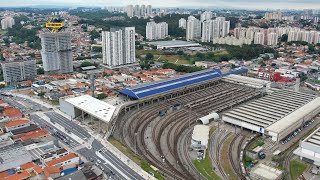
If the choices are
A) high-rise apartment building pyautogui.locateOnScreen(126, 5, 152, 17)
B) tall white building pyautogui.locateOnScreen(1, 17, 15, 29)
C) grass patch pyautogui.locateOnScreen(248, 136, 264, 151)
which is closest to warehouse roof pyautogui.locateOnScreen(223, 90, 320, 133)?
grass patch pyautogui.locateOnScreen(248, 136, 264, 151)

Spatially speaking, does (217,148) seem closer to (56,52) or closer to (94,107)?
(94,107)

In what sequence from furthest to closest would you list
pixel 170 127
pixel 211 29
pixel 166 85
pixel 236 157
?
1. pixel 211 29
2. pixel 166 85
3. pixel 170 127
4. pixel 236 157

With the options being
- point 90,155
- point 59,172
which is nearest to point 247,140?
point 90,155

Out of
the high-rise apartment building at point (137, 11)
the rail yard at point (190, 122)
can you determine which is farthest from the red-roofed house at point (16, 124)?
the high-rise apartment building at point (137, 11)

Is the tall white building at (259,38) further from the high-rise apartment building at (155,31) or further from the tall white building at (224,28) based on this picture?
the high-rise apartment building at (155,31)

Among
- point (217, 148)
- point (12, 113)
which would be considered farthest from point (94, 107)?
point (217, 148)

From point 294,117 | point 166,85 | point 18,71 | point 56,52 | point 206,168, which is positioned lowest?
point 206,168
